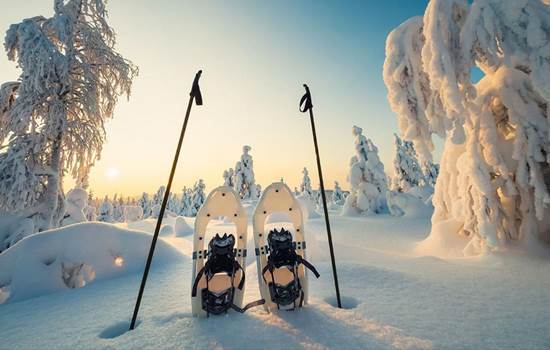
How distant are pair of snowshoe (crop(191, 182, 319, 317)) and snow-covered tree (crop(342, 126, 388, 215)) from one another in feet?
58.4

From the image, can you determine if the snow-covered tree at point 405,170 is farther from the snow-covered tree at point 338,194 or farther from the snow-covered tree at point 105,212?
the snow-covered tree at point 105,212

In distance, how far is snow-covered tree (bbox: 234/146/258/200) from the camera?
102ft

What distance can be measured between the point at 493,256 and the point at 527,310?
8.07 feet

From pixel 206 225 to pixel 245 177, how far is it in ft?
92.1

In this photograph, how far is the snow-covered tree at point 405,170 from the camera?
2631 centimetres

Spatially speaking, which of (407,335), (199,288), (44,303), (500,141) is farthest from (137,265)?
(500,141)

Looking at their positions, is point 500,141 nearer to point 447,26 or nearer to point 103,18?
point 447,26

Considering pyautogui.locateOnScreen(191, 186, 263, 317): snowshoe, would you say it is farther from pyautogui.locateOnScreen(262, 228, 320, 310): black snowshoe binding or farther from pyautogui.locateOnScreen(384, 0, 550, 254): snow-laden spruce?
pyautogui.locateOnScreen(384, 0, 550, 254): snow-laden spruce

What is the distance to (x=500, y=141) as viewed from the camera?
Result: 5.34 meters

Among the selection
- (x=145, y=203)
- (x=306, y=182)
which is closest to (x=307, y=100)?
(x=306, y=182)

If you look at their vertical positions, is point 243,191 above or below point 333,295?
above

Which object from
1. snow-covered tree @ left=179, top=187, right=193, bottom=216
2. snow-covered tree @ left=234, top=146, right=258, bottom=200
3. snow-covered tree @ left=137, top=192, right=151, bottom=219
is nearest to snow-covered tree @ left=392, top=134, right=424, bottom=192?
snow-covered tree @ left=234, top=146, right=258, bottom=200

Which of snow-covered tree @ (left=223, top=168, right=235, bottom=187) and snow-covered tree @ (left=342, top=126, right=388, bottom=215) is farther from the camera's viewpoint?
snow-covered tree @ (left=223, top=168, right=235, bottom=187)

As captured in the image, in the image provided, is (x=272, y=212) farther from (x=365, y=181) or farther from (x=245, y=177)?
(x=245, y=177)
